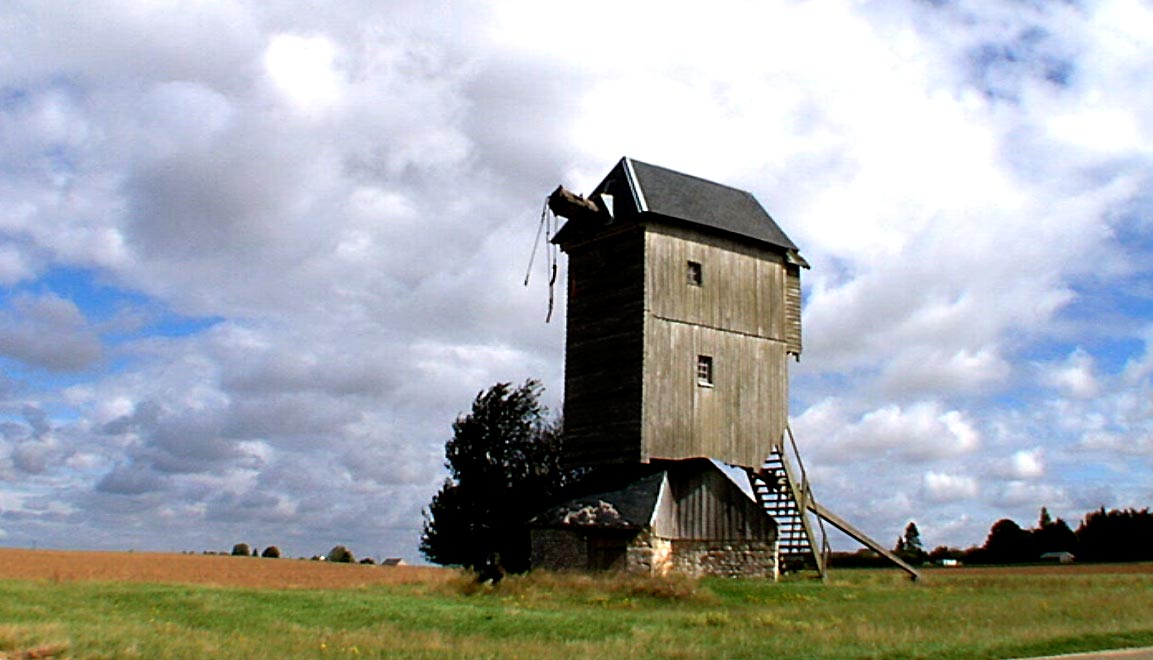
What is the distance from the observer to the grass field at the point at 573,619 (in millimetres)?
15859

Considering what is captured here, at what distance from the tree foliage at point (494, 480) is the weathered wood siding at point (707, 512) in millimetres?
8334

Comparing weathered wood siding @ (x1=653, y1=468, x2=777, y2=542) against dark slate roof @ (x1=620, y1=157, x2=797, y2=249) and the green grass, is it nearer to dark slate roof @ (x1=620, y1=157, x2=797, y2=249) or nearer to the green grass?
the green grass

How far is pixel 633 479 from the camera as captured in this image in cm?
3269

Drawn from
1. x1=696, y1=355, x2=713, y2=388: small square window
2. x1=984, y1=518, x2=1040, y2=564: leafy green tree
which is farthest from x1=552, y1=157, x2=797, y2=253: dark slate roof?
x1=984, y1=518, x2=1040, y2=564: leafy green tree

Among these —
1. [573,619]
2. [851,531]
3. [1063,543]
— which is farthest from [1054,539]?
[573,619]

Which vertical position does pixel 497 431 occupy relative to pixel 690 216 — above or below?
below

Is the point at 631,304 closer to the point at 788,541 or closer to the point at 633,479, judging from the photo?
the point at 633,479

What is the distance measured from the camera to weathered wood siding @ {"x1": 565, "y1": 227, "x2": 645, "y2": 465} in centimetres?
3247

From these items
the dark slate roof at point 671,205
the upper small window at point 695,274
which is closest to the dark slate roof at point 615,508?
the upper small window at point 695,274

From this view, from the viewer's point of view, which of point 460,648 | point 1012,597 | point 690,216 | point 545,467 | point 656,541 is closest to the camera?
point 460,648

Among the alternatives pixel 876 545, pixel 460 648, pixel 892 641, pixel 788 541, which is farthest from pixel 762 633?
pixel 876 545

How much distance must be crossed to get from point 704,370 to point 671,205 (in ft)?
16.5

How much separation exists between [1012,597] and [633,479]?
10.6m

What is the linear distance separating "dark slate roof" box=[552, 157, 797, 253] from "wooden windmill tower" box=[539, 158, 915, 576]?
5 centimetres
